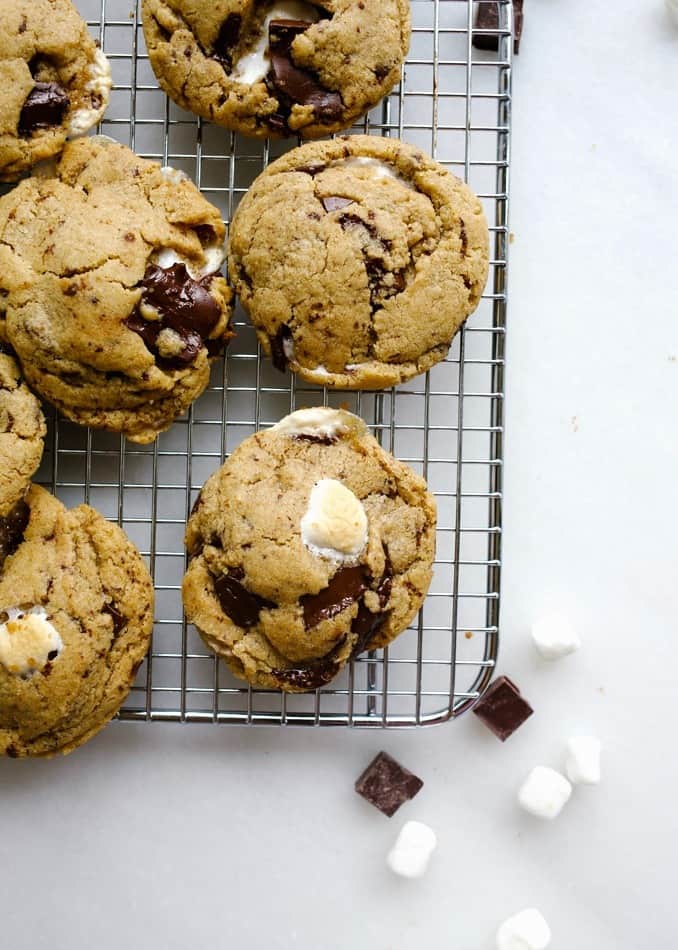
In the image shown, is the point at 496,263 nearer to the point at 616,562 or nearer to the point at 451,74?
the point at 451,74

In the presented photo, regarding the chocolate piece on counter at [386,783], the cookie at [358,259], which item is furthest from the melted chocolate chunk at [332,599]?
the chocolate piece on counter at [386,783]

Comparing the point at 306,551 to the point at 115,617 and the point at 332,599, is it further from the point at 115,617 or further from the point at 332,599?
the point at 115,617

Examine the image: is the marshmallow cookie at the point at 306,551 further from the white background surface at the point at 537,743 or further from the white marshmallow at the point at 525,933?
the white marshmallow at the point at 525,933

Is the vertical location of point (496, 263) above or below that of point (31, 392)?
above

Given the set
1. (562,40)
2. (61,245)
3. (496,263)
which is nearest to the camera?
(61,245)

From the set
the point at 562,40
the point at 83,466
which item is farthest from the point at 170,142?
the point at 562,40
